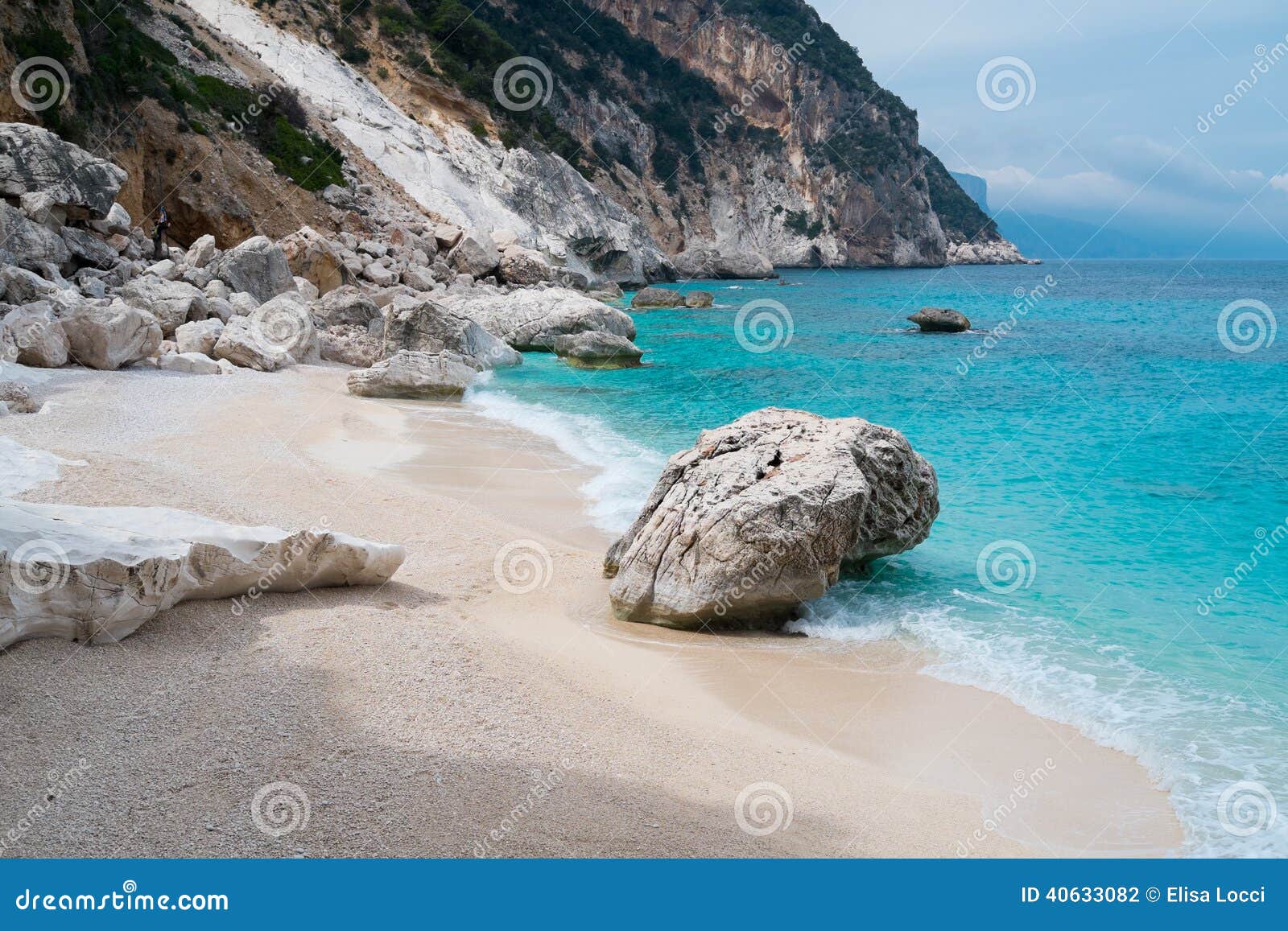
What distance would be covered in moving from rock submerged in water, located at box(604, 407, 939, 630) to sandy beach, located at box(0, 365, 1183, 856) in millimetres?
312

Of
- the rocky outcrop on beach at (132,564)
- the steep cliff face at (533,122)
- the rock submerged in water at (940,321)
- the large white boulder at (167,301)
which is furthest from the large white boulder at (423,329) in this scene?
the rock submerged in water at (940,321)

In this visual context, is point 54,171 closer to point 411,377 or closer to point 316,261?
point 316,261

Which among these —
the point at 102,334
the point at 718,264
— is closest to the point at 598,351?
the point at 102,334

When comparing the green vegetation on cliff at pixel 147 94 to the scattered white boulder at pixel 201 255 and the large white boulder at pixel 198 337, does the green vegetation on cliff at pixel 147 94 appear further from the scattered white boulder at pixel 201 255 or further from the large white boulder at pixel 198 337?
the large white boulder at pixel 198 337

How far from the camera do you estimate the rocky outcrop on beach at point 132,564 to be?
16.4 ft

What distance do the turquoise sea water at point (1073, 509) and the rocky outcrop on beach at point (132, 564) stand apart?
4.10 meters

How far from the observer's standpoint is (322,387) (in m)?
17.6

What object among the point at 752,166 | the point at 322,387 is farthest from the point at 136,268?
the point at 752,166

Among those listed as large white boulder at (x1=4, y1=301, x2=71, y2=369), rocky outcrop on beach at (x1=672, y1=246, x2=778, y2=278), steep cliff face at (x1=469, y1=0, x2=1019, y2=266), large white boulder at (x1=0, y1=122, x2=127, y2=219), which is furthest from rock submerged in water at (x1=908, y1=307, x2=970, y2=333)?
steep cliff face at (x1=469, y1=0, x2=1019, y2=266)

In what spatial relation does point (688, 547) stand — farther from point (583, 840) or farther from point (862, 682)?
point (583, 840)

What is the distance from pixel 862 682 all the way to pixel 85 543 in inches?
203

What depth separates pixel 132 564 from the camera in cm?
533

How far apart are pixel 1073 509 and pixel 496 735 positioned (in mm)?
9619

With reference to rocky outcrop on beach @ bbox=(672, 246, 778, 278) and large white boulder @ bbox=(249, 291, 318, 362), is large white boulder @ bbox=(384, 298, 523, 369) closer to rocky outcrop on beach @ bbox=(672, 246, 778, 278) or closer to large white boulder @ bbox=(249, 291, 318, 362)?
large white boulder @ bbox=(249, 291, 318, 362)
